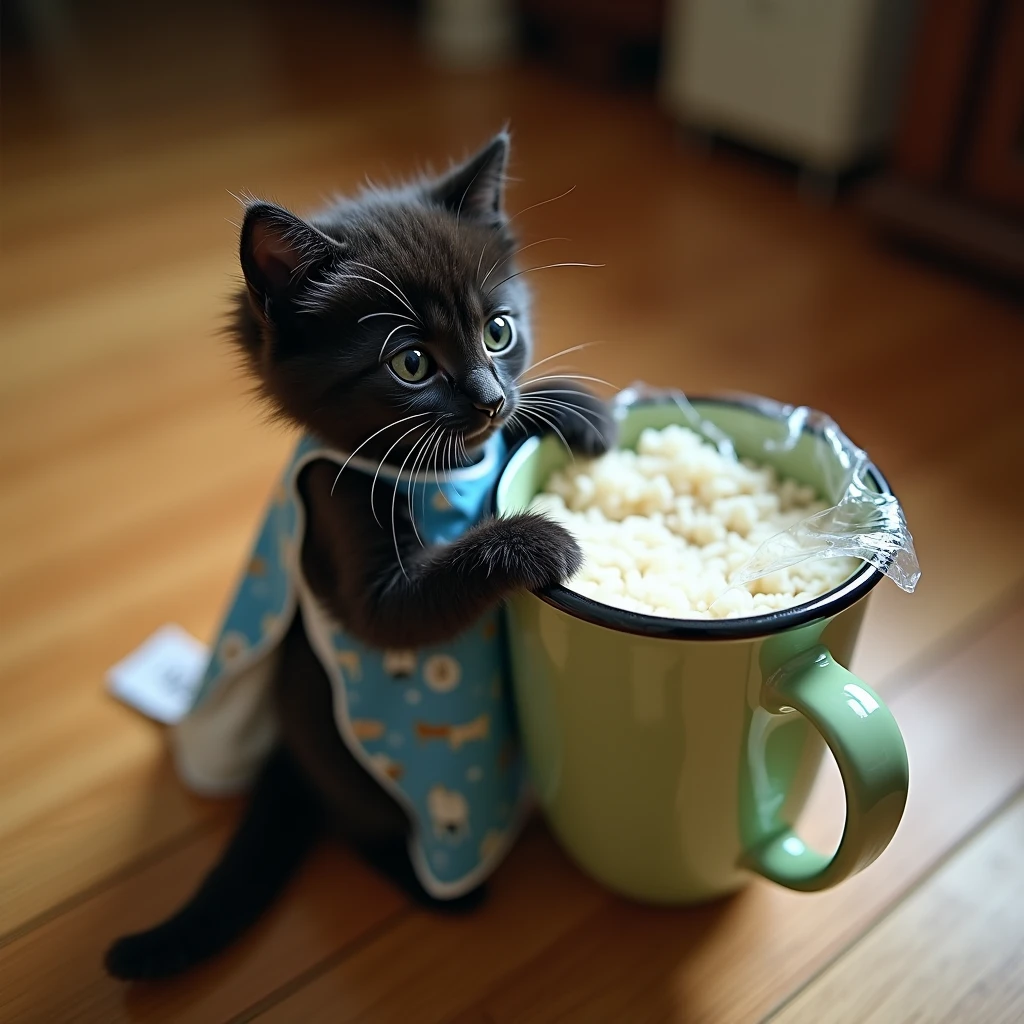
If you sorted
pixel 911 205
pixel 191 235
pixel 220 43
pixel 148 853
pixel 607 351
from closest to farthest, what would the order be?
pixel 148 853 → pixel 607 351 → pixel 911 205 → pixel 191 235 → pixel 220 43

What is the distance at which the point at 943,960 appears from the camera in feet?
2.23

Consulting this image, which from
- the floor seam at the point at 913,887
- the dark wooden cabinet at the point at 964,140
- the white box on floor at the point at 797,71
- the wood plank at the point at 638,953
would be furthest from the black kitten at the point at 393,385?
the white box on floor at the point at 797,71

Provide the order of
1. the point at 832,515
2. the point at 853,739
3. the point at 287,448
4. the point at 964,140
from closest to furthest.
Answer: the point at 853,739 < the point at 832,515 < the point at 287,448 < the point at 964,140

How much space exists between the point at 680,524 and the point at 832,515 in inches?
3.7

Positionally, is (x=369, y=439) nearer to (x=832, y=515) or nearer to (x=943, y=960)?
(x=832, y=515)

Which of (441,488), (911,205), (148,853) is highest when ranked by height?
(441,488)

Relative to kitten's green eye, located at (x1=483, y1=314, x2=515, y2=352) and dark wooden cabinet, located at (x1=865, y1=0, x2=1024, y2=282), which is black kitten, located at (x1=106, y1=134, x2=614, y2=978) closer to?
kitten's green eye, located at (x1=483, y1=314, x2=515, y2=352)

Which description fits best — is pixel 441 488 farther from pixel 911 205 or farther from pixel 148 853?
pixel 911 205

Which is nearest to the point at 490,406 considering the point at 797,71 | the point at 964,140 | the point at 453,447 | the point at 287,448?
the point at 453,447

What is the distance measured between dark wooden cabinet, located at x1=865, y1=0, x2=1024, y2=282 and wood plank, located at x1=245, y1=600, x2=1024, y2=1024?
78 cm

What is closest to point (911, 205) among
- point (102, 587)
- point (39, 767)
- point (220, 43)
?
point (102, 587)

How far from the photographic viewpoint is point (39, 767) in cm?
82

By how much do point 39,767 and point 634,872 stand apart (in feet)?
1.54

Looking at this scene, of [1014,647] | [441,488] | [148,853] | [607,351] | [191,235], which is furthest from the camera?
[191,235]
